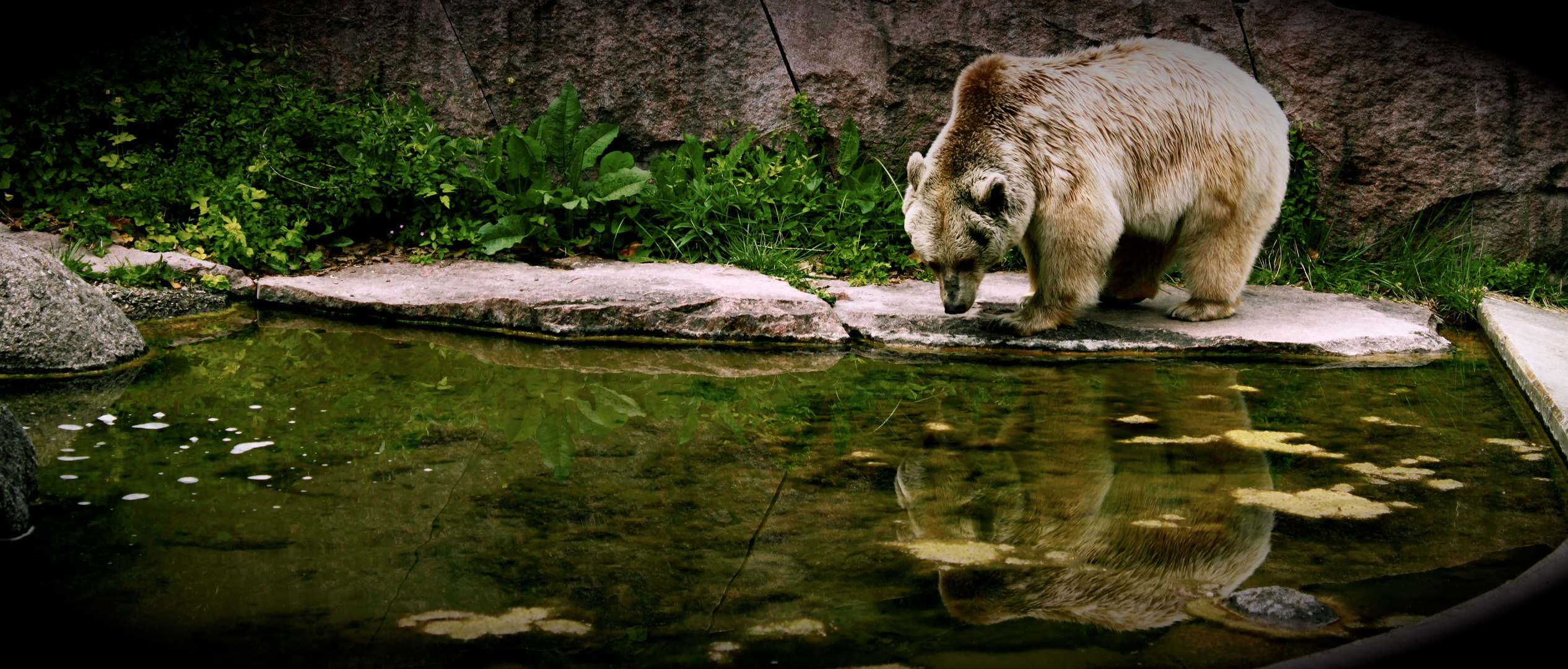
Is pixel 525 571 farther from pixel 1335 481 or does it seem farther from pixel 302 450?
pixel 1335 481

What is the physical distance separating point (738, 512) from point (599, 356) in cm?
199

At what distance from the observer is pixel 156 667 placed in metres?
1.78

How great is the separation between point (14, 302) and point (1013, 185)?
13.0 ft

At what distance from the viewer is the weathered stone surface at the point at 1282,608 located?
2.01m

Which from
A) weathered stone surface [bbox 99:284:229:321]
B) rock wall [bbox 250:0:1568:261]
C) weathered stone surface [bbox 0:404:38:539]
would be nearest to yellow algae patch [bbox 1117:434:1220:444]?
weathered stone surface [bbox 0:404:38:539]

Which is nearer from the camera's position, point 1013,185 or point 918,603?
point 918,603

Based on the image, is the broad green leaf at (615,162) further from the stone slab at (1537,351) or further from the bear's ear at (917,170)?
the stone slab at (1537,351)

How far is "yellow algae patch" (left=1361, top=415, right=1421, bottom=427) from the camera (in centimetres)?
346

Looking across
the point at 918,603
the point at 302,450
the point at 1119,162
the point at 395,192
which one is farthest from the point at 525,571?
the point at 395,192

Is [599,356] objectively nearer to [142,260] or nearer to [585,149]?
[585,149]

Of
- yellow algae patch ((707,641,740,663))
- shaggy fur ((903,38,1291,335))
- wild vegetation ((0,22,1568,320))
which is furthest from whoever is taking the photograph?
wild vegetation ((0,22,1568,320))

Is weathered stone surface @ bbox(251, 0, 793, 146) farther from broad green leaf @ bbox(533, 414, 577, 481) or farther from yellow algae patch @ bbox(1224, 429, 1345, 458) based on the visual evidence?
yellow algae patch @ bbox(1224, 429, 1345, 458)

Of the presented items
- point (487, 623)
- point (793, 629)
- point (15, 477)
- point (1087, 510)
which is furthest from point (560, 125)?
point (793, 629)

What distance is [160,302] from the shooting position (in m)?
4.79
